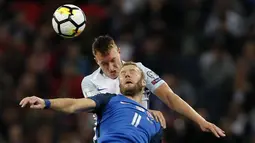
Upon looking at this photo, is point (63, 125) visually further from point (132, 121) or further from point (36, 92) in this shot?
point (132, 121)

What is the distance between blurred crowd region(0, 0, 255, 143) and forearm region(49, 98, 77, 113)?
441cm

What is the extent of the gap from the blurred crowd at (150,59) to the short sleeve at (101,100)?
376cm

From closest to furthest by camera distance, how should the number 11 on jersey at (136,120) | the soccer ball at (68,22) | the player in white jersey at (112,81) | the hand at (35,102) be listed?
the hand at (35,102)
the number 11 on jersey at (136,120)
the player in white jersey at (112,81)
the soccer ball at (68,22)

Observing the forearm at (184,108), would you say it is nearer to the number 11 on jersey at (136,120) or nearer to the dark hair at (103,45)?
the number 11 on jersey at (136,120)

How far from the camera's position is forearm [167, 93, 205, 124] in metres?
9.21

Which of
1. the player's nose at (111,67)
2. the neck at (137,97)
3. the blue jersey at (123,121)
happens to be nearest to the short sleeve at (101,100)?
the blue jersey at (123,121)

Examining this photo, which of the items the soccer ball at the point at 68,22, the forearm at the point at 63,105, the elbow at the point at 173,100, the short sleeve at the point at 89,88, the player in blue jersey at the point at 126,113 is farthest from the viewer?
the soccer ball at the point at 68,22

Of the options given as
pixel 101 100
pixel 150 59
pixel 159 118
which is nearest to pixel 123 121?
pixel 101 100

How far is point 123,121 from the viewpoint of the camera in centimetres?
884

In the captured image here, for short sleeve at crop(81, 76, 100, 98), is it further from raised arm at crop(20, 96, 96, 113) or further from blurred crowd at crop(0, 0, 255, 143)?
blurred crowd at crop(0, 0, 255, 143)

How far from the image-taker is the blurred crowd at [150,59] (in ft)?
44.7

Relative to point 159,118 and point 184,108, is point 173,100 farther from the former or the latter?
point 159,118

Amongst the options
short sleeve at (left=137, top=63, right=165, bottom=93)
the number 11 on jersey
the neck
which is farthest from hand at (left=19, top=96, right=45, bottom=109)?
short sleeve at (left=137, top=63, right=165, bottom=93)

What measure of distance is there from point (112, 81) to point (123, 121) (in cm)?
76
